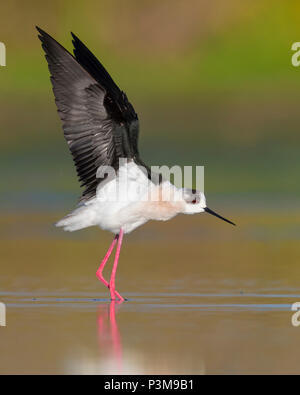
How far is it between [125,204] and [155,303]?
153 centimetres

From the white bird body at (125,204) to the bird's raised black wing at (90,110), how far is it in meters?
0.23

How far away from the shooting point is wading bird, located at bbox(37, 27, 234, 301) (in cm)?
1001

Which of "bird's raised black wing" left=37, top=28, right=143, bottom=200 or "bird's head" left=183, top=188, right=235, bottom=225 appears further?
"bird's head" left=183, top=188, right=235, bottom=225

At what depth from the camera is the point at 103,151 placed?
10.4 metres

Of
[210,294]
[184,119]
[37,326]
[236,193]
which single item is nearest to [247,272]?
[210,294]

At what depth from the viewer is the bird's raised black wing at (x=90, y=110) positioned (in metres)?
9.97

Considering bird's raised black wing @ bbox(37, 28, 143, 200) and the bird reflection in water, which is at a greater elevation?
bird's raised black wing @ bbox(37, 28, 143, 200)

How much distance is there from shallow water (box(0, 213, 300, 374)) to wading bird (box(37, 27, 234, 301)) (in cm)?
60

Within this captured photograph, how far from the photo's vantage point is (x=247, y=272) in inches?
432

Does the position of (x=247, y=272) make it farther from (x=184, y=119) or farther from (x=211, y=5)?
(x=211, y=5)
